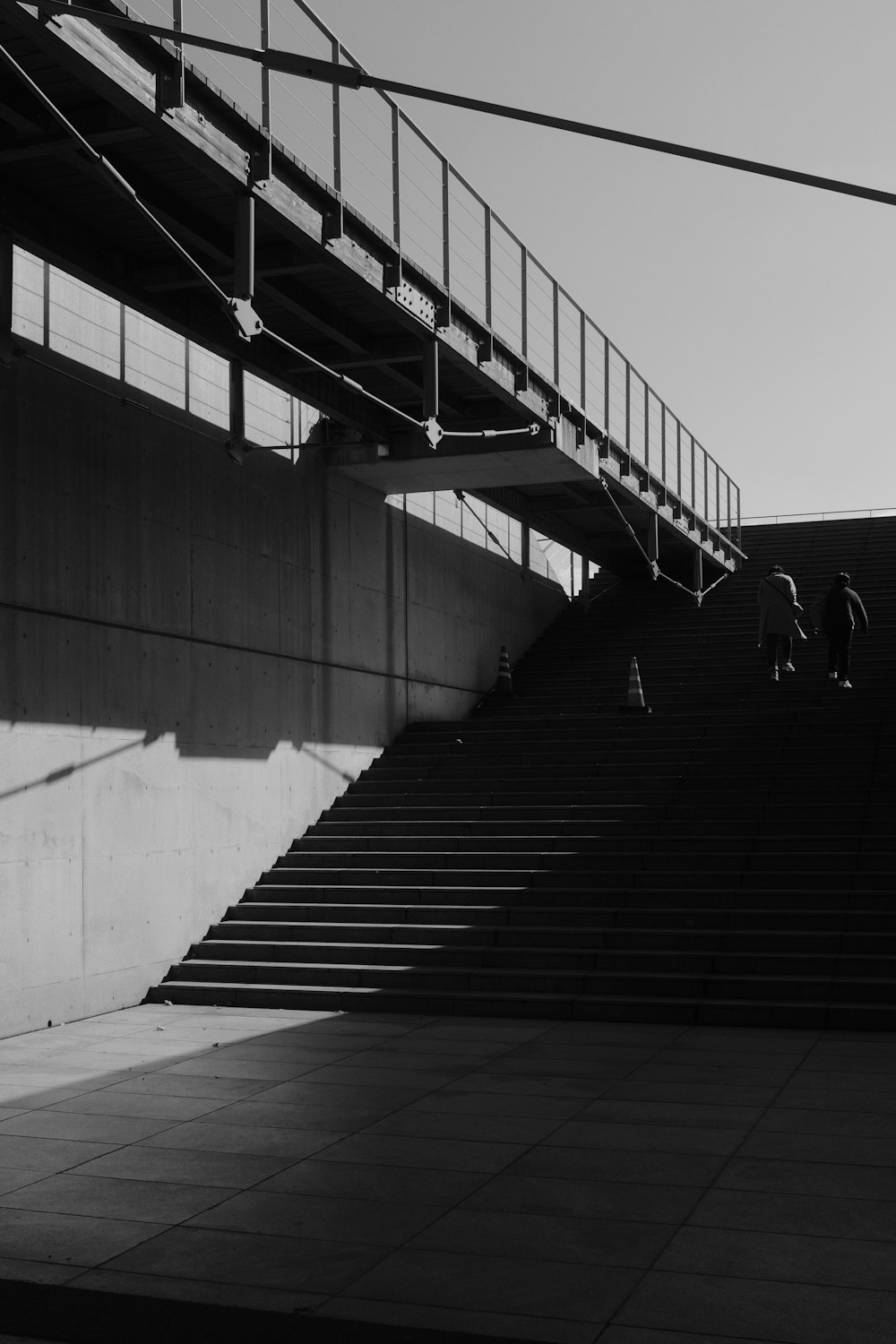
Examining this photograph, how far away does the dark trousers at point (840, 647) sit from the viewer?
673 inches

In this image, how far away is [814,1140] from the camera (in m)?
6.70

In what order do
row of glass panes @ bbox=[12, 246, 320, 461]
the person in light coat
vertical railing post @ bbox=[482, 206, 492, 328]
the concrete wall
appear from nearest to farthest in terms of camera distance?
1. the concrete wall
2. row of glass panes @ bbox=[12, 246, 320, 461]
3. vertical railing post @ bbox=[482, 206, 492, 328]
4. the person in light coat

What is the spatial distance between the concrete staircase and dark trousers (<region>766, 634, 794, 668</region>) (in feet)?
1.13

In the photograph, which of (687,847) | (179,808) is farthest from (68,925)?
(687,847)

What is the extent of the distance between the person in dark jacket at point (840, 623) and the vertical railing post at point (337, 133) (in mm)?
8756

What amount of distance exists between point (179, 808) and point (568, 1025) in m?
3.83

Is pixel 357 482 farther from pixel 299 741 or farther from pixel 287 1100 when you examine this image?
pixel 287 1100

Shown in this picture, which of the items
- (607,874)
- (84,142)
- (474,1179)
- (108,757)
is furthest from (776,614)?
(474,1179)

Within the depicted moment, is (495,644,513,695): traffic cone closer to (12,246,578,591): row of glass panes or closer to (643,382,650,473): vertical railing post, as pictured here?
(643,382,650,473): vertical railing post

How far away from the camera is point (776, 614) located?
18172mm

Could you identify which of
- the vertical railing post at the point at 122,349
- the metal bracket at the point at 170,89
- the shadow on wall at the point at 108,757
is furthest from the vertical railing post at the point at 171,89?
the shadow on wall at the point at 108,757

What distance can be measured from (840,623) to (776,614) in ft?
4.10

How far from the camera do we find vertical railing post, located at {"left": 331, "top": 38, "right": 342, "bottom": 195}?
10141 millimetres

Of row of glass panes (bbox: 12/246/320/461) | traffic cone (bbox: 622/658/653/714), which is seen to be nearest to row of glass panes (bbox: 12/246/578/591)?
row of glass panes (bbox: 12/246/320/461)
